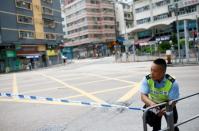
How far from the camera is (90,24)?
92.1 meters

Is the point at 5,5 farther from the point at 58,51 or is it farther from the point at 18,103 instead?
the point at 18,103

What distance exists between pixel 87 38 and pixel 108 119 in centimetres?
8603

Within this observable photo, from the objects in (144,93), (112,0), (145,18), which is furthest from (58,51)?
(144,93)

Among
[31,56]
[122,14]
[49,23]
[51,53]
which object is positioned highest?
[122,14]

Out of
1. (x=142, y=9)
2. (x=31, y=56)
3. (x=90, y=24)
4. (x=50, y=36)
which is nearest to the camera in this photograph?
(x=31, y=56)

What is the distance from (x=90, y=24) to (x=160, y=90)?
88.9m

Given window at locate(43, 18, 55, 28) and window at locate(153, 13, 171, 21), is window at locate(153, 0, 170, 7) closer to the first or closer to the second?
window at locate(153, 13, 171, 21)

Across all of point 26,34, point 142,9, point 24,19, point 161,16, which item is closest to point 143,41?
point 161,16

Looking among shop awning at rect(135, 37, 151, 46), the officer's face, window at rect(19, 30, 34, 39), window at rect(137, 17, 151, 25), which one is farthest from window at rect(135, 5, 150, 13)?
the officer's face

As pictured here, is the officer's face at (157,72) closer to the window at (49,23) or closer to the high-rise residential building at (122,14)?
the window at (49,23)

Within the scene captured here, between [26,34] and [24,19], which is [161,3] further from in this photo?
[26,34]

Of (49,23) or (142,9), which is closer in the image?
(49,23)

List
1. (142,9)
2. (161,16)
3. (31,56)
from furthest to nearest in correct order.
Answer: (142,9) < (161,16) < (31,56)

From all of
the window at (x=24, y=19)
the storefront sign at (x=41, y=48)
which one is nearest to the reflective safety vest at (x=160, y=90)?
the window at (x=24, y=19)
